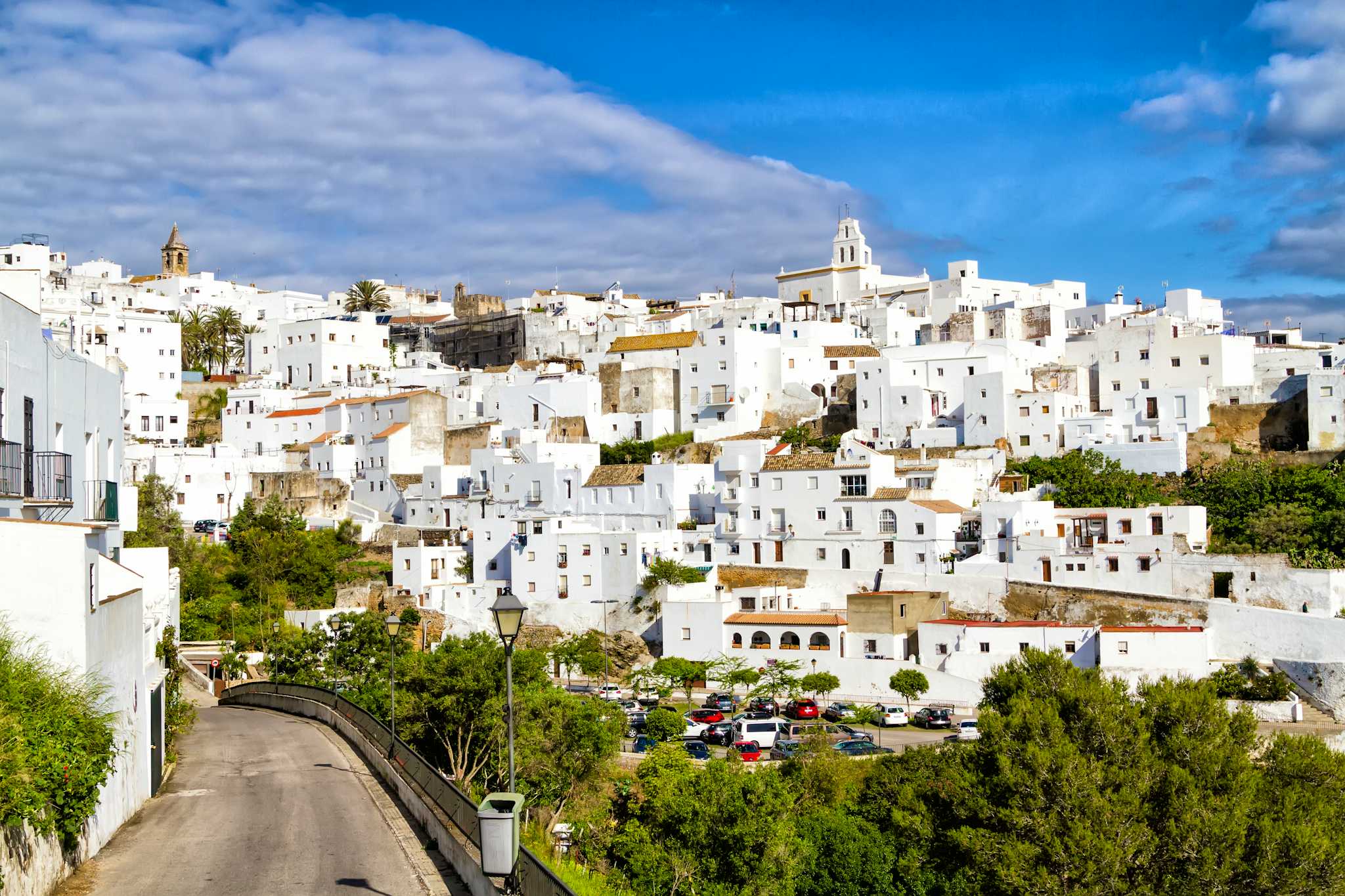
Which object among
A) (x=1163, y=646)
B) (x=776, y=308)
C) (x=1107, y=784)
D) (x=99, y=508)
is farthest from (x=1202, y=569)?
(x=776, y=308)

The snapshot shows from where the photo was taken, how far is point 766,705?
41.6 m

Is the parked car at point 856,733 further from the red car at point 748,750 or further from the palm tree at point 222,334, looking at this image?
the palm tree at point 222,334

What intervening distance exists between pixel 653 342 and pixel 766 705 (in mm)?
29495

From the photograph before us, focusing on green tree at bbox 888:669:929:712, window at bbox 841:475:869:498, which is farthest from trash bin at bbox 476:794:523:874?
window at bbox 841:475:869:498

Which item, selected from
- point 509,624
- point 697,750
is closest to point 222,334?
point 697,750

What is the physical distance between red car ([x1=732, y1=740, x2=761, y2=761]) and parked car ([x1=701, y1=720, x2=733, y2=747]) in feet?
3.53

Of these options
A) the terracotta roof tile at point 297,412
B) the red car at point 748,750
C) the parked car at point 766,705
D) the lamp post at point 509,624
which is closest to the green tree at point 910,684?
the parked car at point 766,705

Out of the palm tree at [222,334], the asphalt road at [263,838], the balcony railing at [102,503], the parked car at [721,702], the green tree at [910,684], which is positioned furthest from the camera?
the palm tree at [222,334]

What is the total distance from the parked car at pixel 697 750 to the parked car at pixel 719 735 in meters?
0.71

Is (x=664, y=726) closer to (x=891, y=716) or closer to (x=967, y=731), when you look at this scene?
(x=891, y=716)

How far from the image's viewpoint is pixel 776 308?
77688 mm

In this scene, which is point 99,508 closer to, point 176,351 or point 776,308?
point 176,351

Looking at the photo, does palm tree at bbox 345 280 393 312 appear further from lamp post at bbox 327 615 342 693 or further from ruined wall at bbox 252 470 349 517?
lamp post at bbox 327 615 342 693

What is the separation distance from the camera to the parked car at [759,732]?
118 feet
